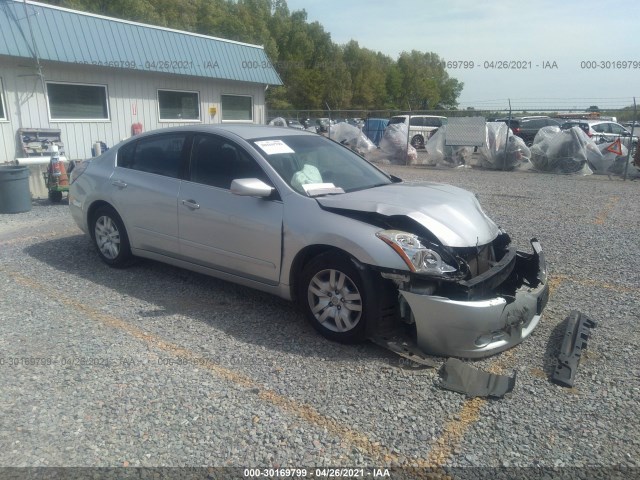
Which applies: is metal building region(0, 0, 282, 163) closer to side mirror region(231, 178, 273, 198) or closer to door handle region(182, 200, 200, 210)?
door handle region(182, 200, 200, 210)

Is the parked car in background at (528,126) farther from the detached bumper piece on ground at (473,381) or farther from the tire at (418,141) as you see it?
the detached bumper piece on ground at (473,381)

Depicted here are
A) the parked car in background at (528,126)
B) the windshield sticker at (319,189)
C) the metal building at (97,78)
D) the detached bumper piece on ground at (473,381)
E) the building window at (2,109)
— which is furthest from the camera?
the parked car in background at (528,126)

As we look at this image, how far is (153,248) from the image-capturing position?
17.6 feet

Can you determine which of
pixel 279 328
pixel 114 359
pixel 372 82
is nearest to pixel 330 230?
pixel 279 328

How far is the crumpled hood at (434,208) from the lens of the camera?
3883 mm

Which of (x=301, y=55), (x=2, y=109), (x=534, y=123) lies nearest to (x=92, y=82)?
(x=2, y=109)

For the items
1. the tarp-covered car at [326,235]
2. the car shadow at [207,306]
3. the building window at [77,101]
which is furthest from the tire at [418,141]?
the car shadow at [207,306]

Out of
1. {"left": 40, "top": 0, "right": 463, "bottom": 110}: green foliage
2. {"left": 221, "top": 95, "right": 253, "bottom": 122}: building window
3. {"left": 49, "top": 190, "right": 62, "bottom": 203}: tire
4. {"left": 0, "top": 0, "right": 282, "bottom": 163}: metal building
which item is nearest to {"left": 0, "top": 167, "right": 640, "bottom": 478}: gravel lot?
{"left": 49, "top": 190, "right": 62, "bottom": 203}: tire

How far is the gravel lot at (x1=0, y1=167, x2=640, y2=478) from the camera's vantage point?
9.23 feet

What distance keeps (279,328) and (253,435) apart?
4.82ft

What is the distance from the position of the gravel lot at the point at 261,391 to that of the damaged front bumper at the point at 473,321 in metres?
0.18

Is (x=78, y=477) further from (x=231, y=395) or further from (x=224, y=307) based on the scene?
(x=224, y=307)

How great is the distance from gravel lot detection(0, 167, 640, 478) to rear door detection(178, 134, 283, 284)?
1.55ft

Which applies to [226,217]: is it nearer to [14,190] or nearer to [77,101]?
[14,190]
